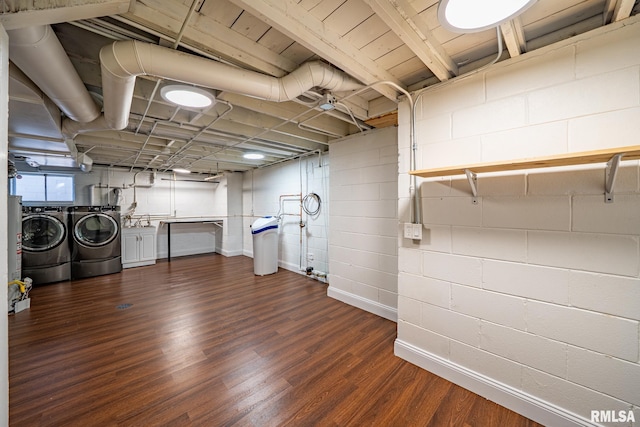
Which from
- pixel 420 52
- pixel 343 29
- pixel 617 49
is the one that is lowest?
pixel 617 49

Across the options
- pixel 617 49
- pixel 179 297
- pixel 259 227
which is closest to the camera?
pixel 617 49

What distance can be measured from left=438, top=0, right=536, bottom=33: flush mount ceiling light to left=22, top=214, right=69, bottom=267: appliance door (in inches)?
247

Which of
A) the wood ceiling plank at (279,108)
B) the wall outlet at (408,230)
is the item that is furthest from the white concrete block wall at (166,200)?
the wall outlet at (408,230)

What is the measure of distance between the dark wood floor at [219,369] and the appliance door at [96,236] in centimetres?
129

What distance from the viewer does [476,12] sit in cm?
104

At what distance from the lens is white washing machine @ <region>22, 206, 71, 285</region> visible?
399 cm

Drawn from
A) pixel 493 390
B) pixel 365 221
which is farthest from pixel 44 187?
pixel 493 390

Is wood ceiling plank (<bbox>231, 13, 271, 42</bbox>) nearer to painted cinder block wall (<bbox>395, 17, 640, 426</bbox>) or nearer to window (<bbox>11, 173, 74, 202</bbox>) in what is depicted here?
painted cinder block wall (<bbox>395, 17, 640, 426</bbox>)

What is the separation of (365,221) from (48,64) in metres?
2.93

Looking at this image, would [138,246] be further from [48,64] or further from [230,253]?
[48,64]

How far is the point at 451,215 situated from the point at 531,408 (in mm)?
1290

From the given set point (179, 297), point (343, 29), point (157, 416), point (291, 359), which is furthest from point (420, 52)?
point (179, 297)

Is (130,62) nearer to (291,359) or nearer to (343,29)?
(343,29)

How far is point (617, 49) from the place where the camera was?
4.11 ft
